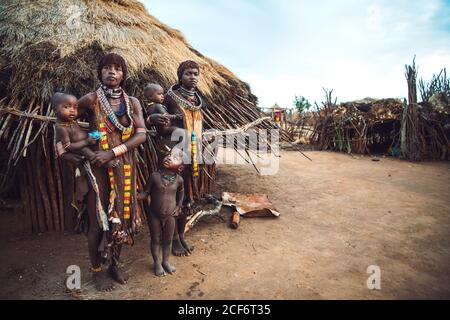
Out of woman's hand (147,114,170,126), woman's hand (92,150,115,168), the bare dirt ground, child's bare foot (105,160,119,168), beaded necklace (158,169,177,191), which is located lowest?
the bare dirt ground

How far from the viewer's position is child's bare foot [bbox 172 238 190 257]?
2928mm

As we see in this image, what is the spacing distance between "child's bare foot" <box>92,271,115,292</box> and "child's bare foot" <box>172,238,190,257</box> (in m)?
0.73

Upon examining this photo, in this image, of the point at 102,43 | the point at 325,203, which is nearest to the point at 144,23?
the point at 102,43

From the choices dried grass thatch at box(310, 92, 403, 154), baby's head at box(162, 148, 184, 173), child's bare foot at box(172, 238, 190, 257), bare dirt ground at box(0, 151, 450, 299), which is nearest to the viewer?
bare dirt ground at box(0, 151, 450, 299)

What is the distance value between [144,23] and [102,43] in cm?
132

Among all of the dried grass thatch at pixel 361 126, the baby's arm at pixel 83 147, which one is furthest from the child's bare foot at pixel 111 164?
the dried grass thatch at pixel 361 126

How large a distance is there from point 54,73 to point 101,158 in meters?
1.93

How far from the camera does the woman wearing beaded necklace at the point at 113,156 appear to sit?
2.14 meters

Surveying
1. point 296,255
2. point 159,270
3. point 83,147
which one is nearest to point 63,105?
point 83,147

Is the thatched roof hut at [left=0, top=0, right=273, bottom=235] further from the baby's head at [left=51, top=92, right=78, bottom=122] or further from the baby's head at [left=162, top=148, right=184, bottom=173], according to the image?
the baby's head at [left=162, top=148, right=184, bottom=173]

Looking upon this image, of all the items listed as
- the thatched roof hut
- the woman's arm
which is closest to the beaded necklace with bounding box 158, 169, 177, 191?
the woman's arm

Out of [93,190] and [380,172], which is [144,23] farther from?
[380,172]

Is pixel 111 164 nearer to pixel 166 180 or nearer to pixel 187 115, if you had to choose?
pixel 166 180

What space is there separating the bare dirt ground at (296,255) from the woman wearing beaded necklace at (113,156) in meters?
0.44
